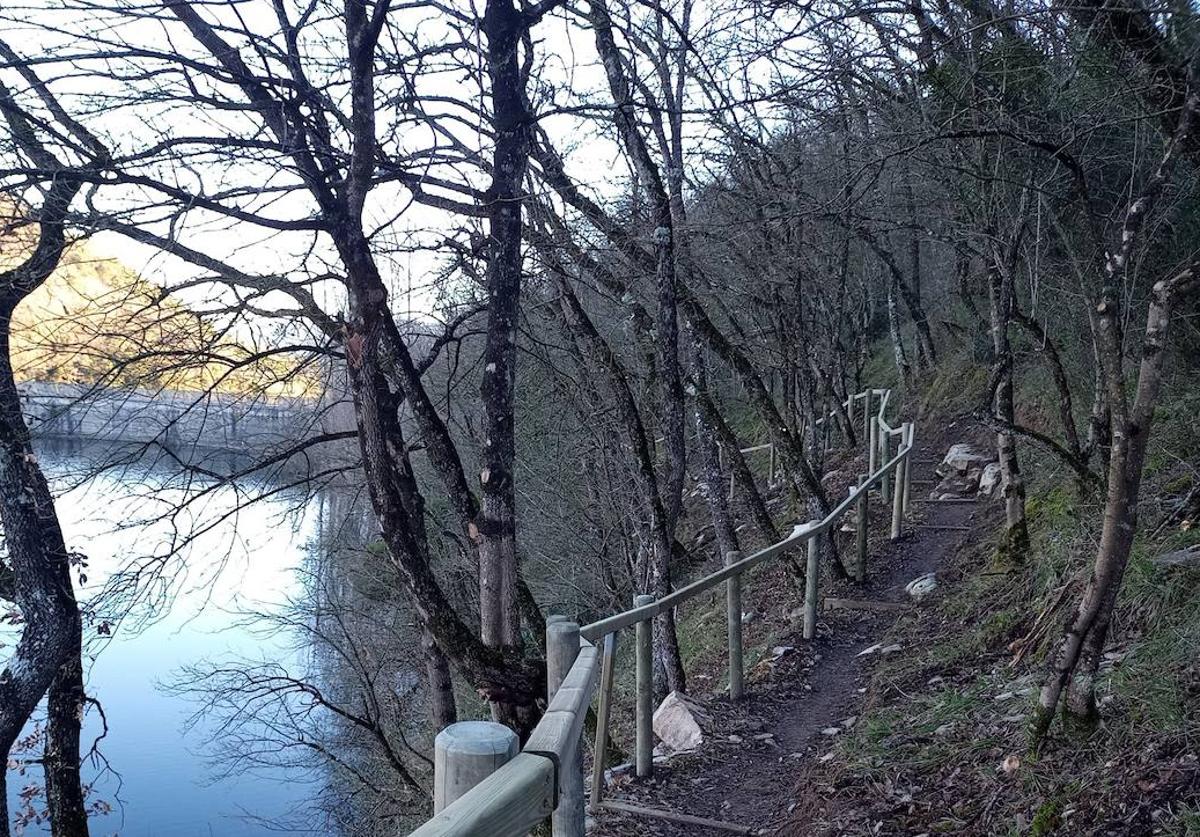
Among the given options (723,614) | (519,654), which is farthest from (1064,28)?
(723,614)

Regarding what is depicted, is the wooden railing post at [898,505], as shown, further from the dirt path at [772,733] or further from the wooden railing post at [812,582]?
the wooden railing post at [812,582]

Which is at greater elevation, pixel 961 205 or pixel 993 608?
pixel 961 205

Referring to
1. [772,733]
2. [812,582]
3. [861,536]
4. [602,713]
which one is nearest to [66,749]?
[602,713]

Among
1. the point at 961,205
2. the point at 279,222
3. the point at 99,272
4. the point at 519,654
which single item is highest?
the point at 99,272

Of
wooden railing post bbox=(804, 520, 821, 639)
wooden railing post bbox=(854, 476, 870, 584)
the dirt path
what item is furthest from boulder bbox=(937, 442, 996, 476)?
wooden railing post bbox=(804, 520, 821, 639)

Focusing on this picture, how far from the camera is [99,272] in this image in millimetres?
6855

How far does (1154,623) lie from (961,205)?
581 cm

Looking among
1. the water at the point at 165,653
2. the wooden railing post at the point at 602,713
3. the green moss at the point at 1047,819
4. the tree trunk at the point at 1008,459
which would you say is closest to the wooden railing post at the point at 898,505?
the tree trunk at the point at 1008,459

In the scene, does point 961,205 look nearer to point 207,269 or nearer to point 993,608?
point 993,608

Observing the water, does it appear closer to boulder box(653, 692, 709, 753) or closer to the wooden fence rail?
boulder box(653, 692, 709, 753)

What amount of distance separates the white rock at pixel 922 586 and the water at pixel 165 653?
6.33 metres

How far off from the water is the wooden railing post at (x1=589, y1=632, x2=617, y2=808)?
4.15 m

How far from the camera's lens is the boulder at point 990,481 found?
13297 millimetres

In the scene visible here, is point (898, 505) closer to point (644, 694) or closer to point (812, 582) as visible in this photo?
point (812, 582)
